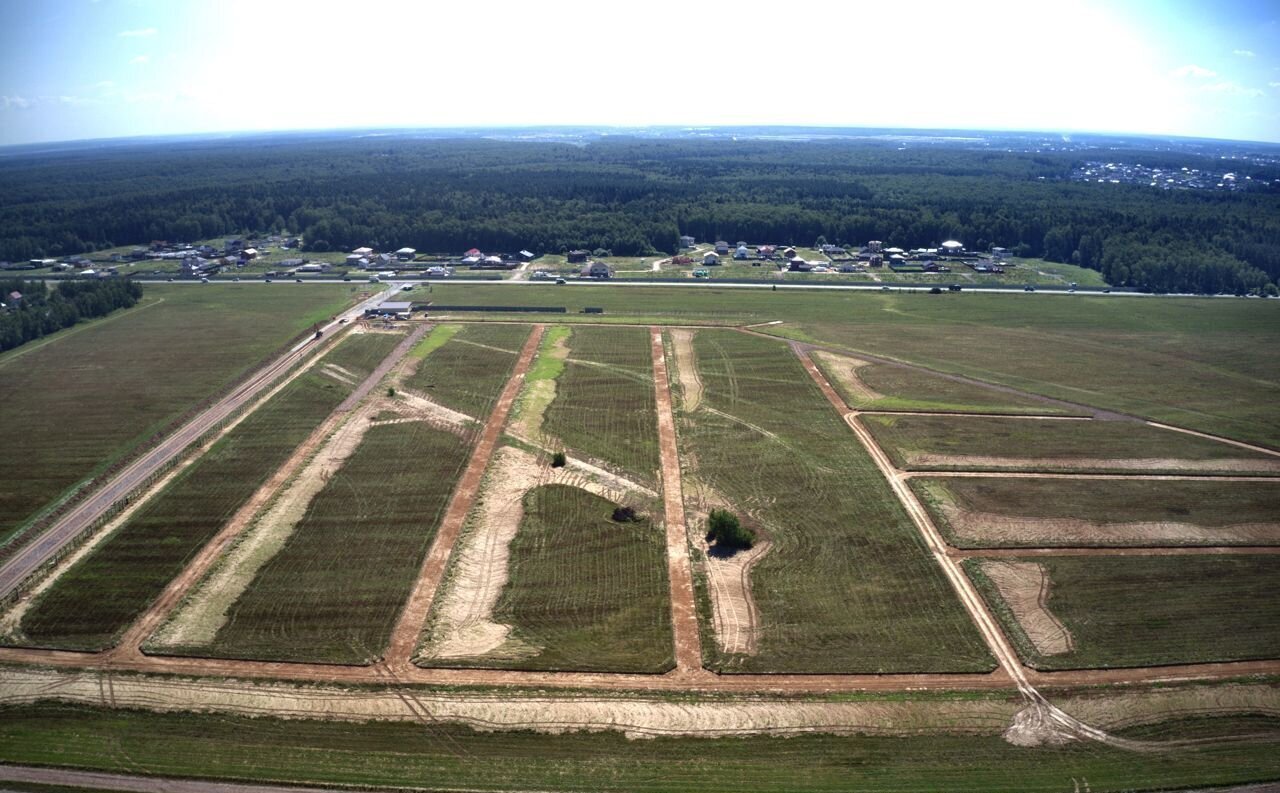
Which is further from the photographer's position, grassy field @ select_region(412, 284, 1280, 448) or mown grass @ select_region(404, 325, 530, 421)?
grassy field @ select_region(412, 284, 1280, 448)

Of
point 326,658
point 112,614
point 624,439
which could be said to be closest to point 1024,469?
point 624,439

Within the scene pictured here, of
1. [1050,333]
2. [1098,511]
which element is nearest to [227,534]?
[1098,511]

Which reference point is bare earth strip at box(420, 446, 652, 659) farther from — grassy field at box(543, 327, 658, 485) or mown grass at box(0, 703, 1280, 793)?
mown grass at box(0, 703, 1280, 793)

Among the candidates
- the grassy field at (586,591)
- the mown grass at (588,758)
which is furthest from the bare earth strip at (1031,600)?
the grassy field at (586,591)

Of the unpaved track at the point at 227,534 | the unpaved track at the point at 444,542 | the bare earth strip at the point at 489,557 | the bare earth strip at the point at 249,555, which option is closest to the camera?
the unpaved track at the point at 444,542

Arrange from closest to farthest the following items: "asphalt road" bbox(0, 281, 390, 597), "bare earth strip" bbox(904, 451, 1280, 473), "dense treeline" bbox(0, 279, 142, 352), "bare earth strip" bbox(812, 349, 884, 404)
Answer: "asphalt road" bbox(0, 281, 390, 597) < "bare earth strip" bbox(904, 451, 1280, 473) < "bare earth strip" bbox(812, 349, 884, 404) < "dense treeline" bbox(0, 279, 142, 352)

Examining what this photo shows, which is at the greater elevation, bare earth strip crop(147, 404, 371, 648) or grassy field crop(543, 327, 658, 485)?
grassy field crop(543, 327, 658, 485)

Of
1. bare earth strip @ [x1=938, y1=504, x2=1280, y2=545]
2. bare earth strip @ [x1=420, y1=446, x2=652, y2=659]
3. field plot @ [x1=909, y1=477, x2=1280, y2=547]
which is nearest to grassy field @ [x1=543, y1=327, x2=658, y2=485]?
bare earth strip @ [x1=420, y1=446, x2=652, y2=659]

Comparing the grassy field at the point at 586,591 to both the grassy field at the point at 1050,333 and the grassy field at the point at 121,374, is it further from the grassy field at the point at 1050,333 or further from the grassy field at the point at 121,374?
the grassy field at the point at 1050,333
